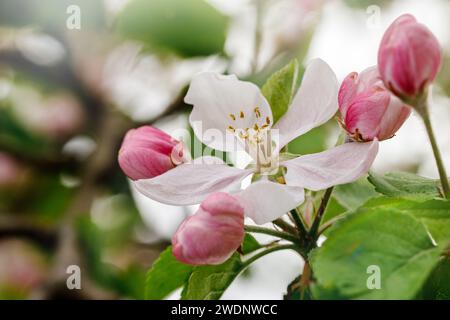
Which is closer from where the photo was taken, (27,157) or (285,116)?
(285,116)

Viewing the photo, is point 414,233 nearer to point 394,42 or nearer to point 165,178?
point 394,42

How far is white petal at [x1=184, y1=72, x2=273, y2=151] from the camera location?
3.00 feet

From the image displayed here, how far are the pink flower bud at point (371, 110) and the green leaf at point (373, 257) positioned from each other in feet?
0.42

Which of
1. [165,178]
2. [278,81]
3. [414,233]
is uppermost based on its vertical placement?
[278,81]

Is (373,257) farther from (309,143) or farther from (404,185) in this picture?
(309,143)

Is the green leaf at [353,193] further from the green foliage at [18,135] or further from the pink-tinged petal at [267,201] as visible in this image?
the green foliage at [18,135]

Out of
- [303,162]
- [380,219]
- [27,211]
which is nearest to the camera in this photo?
[380,219]

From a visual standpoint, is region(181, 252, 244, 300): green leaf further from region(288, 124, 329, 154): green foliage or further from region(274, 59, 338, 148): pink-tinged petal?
region(288, 124, 329, 154): green foliage

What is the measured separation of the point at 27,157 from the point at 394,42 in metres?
A: 1.42

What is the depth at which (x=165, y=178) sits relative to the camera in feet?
2.77

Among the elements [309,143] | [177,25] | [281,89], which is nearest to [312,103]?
[281,89]

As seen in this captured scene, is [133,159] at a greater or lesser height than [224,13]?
lesser

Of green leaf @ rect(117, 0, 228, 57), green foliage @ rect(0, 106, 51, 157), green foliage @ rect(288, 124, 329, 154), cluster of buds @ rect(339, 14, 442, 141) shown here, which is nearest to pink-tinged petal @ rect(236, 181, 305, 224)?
cluster of buds @ rect(339, 14, 442, 141)

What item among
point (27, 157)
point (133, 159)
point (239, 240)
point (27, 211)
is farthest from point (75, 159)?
point (239, 240)
